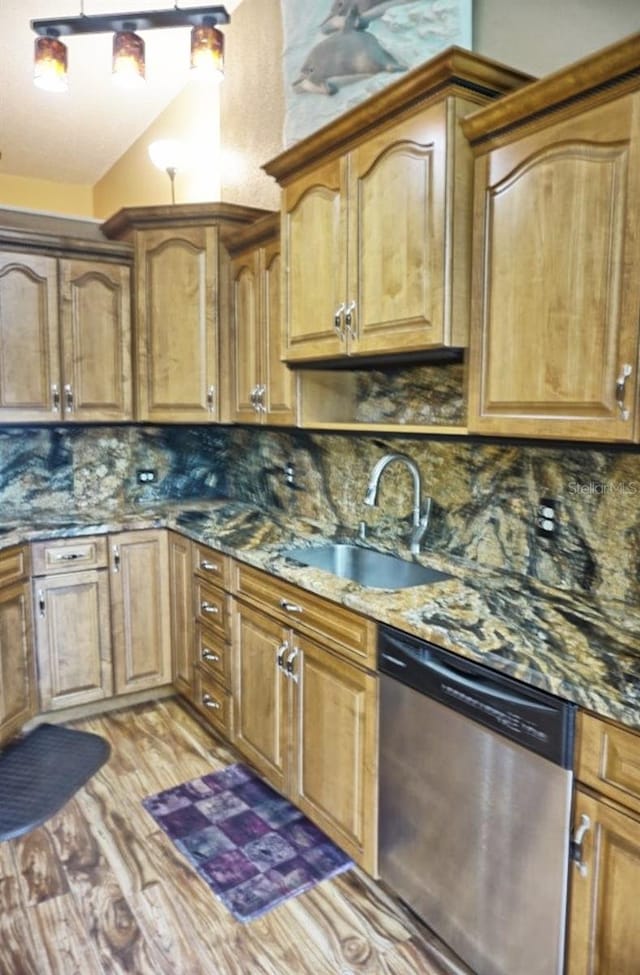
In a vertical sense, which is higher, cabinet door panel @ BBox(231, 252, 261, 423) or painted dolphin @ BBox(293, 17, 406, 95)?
painted dolphin @ BBox(293, 17, 406, 95)

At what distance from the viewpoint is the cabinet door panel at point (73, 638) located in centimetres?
296

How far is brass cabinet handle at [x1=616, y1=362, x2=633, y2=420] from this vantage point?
142 centimetres

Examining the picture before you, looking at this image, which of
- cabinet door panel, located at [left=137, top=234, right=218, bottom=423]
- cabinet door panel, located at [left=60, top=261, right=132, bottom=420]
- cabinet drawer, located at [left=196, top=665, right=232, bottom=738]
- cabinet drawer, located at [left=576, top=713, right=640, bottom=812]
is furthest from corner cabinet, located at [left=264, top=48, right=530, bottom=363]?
cabinet drawer, located at [left=196, top=665, right=232, bottom=738]

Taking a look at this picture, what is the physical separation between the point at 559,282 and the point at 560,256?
0.20 feet

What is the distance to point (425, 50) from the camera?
7.38 ft

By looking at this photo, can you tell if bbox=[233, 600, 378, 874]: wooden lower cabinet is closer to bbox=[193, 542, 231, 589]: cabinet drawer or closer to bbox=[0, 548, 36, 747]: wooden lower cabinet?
bbox=[193, 542, 231, 589]: cabinet drawer

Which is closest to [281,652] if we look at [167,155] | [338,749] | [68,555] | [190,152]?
[338,749]

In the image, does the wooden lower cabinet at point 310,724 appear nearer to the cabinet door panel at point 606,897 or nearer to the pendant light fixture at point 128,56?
the cabinet door panel at point 606,897

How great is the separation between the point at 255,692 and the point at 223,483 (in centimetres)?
169

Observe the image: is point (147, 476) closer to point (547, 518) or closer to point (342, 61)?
point (342, 61)

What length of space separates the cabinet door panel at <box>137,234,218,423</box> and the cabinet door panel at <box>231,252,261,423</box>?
113 millimetres

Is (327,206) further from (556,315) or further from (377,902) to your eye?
(377,902)

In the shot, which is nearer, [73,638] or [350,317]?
[350,317]

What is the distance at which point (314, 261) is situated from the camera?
232 cm
